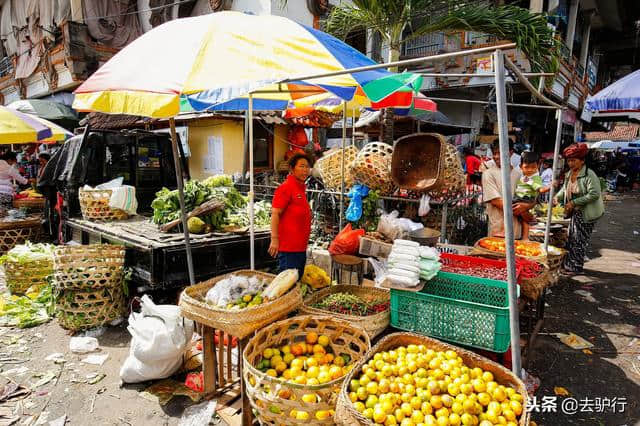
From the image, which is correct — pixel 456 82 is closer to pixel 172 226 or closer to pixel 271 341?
pixel 172 226

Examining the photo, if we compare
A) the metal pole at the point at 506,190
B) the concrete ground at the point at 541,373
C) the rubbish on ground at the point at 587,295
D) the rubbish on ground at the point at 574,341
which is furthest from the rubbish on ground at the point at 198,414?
the rubbish on ground at the point at 587,295

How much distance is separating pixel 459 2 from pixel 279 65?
5810 mm

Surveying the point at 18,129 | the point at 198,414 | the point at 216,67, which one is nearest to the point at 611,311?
the point at 198,414

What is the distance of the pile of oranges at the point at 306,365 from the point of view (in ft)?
7.65

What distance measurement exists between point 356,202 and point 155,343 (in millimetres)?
3574

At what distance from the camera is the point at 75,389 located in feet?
11.8

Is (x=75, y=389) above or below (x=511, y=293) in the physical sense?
below

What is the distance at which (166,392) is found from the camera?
3.51m

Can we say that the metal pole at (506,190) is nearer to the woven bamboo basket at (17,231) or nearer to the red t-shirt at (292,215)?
the red t-shirt at (292,215)

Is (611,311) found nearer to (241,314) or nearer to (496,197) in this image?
(496,197)

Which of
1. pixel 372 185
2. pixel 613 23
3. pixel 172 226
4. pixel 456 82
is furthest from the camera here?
pixel 613 23

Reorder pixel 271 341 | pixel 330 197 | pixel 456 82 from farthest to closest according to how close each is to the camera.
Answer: pixel 456 82 → pixel 330 197 → pixel 271 341

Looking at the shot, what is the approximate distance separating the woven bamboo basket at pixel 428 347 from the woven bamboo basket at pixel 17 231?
7.97m

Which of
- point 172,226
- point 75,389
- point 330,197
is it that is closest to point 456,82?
point 330,197
